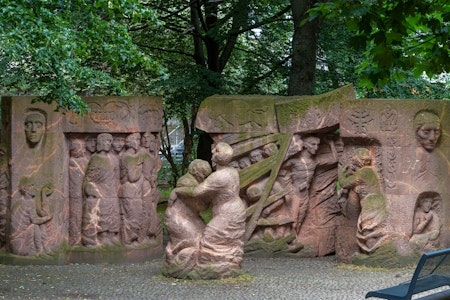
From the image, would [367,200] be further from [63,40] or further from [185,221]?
[63,40]

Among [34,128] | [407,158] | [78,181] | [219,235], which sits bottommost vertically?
[219,235]

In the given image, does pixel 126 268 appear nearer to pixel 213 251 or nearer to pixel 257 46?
pixel 213 251

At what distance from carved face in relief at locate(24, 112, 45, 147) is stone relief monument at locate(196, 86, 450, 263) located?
2677mm

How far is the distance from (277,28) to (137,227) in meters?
8.21

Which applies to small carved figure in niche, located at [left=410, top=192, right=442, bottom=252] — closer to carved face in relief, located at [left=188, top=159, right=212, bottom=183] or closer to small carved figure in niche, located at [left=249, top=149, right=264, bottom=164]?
small carved figure in niche, located at [left=249, top=149, right=264, bottom=164]

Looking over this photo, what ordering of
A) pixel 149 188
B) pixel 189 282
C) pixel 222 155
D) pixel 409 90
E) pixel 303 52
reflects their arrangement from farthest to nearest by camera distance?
pixel 409 90
pixel 303 52
pixel 149 188
pixel 222 155
pixel 189 282

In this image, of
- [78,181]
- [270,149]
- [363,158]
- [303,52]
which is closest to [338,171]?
[363,158]

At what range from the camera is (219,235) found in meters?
14.3

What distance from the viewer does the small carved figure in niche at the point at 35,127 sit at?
1623 cm

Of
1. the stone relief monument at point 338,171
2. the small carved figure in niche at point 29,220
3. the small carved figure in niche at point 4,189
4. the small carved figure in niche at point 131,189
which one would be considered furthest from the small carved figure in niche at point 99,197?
the stone relief monument at point 338,171

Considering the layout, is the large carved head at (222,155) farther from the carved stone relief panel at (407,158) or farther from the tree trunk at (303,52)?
the tree trunk at (303,52)

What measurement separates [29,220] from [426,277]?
788 centimetres

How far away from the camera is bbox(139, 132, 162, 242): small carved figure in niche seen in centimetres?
1683

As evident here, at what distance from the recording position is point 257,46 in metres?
24.2
